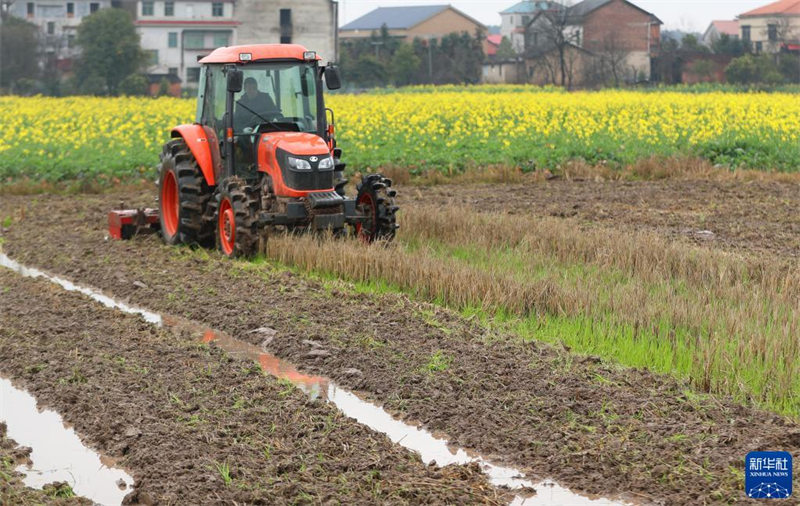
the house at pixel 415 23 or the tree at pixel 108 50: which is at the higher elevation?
the house at pixel 415 23

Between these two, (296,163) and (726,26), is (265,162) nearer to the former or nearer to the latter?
(296,163)

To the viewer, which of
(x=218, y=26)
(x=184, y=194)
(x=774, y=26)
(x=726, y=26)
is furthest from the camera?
(x=726, y=26)

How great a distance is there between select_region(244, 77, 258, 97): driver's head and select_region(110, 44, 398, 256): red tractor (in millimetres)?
11

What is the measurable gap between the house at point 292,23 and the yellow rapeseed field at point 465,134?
1251 inches

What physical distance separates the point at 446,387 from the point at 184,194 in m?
6.17

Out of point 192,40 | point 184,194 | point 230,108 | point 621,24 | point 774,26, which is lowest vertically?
point 184,194

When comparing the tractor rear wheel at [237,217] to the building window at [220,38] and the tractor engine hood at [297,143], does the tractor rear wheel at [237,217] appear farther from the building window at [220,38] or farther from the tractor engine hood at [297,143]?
the building window at [220,38]

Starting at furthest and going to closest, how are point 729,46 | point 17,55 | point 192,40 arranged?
point 192,40
point 729,46
point 17,55

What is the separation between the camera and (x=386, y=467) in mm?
5844

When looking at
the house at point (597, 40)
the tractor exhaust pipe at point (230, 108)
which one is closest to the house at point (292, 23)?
the house at point (597, 40)

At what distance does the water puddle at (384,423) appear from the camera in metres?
5.57

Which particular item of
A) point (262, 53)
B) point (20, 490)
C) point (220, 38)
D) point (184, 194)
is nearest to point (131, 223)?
point (184, 194)

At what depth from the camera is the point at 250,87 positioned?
12148mm

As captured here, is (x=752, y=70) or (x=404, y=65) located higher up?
(x=404, y=65)
